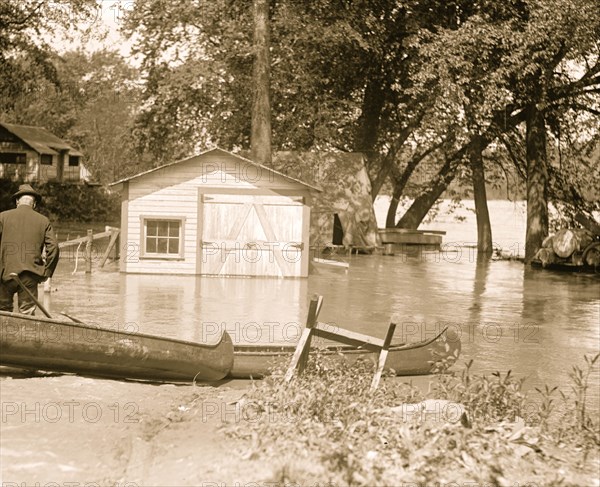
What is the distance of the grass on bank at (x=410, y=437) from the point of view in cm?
793

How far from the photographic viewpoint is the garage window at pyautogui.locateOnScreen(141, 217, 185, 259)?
89.5ft

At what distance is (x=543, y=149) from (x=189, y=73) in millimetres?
13401

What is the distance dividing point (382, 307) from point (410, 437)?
1394cm

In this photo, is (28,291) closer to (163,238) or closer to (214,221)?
(214,221)

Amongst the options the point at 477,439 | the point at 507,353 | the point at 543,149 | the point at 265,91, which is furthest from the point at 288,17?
the point at 477,439

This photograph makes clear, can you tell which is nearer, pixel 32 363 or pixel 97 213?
pixel 32 363

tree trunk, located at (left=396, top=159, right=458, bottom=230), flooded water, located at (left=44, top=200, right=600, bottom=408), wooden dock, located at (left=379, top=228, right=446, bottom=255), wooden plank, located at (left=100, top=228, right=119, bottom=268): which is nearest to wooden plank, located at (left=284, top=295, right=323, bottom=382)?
flooded water, located at (left=44, top=200, right=600, bottom=408)

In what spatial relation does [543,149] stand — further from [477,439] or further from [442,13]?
[477,439]

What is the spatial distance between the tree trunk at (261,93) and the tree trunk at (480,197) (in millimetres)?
11286

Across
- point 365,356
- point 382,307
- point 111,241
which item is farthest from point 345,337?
point 111,241

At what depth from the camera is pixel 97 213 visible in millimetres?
64688

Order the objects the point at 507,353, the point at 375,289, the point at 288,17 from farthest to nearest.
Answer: the point at 288,17 → the point at 375,289 → the point at 507,353

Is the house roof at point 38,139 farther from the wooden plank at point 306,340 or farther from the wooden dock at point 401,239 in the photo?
the wooden plank at point 306,340

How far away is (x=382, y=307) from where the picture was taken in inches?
874
